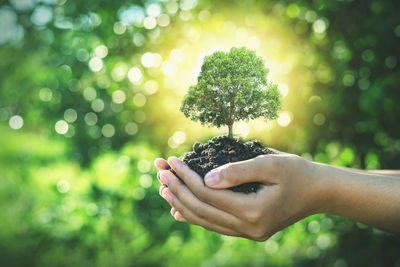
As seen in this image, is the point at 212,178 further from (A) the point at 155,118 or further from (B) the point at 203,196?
(A) the point at 155,118

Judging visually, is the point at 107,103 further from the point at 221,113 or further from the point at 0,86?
the point at 221,113

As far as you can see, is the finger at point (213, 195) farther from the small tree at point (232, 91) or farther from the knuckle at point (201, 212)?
the small tree at point (232, 91)

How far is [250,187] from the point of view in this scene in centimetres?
166

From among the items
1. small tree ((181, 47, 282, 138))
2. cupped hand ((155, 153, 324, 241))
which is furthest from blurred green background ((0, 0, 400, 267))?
cupped hand ((155, 153, 324, 241))

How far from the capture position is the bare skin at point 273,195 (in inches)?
61.5

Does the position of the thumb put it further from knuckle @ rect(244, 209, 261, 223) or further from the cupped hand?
knuckle @ rect(244, 209, 261, 223)

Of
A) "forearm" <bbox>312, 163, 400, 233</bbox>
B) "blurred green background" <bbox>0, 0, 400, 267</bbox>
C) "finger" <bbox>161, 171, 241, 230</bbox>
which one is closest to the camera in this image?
"finger" <bbox>161, 171, 241, 230</bbox>

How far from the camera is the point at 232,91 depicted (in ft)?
5.85

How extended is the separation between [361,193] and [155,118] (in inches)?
87.7

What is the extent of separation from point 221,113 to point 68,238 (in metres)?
1.98

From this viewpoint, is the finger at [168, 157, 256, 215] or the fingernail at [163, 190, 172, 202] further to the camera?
the fingernail at [163, 190, 172, 202]

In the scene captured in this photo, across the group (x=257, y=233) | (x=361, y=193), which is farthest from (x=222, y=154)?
(x=361, y=193)

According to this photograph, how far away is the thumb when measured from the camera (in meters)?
1.51

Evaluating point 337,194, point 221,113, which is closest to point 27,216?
point 221,113
